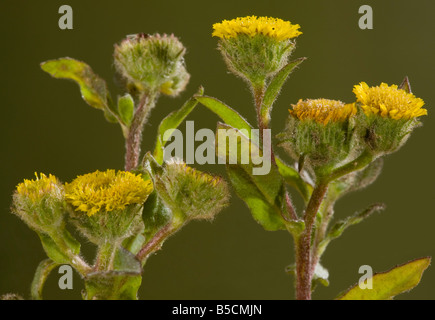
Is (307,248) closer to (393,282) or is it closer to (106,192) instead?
(393,282)

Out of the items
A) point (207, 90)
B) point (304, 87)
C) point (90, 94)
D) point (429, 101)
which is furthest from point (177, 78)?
point (429, 101)

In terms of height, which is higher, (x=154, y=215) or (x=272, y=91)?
(x=272, y=91)

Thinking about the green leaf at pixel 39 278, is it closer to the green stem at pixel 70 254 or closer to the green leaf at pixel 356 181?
the green stem at pixel 70 254

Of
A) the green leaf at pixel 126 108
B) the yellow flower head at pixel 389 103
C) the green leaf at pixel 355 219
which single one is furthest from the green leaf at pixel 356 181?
the green leaf at pixel 126 108

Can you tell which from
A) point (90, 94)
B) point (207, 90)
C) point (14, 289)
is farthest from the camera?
point (14, 289)

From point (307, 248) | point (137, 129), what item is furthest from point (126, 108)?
point (307, 248)
